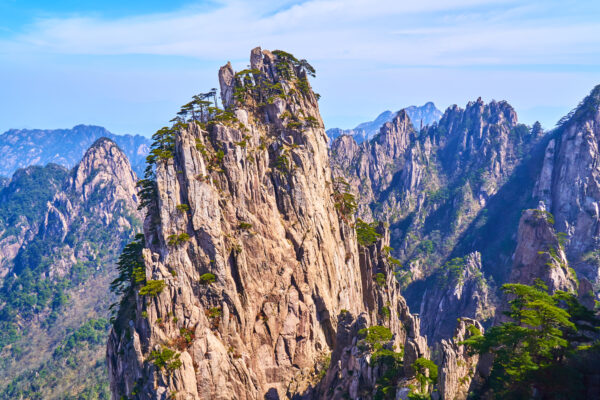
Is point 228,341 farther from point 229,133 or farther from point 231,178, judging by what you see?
point 229,133

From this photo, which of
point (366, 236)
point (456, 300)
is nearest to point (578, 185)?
point (456, 300)

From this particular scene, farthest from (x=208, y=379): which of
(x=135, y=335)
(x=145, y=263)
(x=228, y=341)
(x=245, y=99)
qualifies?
(x=245, y=99)

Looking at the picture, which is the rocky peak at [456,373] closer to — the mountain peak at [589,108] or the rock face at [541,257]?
the rock face at [541,257]

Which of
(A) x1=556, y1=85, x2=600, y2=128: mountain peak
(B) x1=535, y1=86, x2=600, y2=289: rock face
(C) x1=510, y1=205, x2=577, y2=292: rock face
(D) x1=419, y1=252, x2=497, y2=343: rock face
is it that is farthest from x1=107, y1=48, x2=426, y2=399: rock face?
(A) x1=556, y1=85, x2=600, y2=128: mountain peak

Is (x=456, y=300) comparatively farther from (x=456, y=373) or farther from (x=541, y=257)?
(x=456, y=373)

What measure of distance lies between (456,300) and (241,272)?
120884 mm

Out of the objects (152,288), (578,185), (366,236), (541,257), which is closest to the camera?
(152,288)

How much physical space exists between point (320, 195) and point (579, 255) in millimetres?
124618

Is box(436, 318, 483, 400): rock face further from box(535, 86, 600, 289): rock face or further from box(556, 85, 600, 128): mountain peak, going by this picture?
box(556, 85, 600, 128): mountain peak

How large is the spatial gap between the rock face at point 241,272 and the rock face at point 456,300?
8163 cm

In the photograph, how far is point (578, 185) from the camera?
16050 cm

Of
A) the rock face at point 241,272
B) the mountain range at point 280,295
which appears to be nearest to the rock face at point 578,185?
the mountain range at point 280,295

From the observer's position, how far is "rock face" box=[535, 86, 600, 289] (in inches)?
5674

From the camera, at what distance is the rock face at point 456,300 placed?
14831cm
